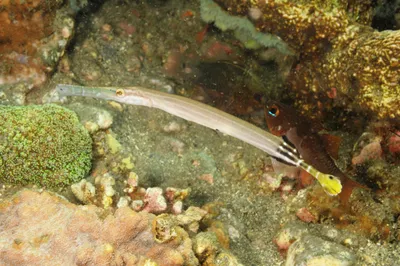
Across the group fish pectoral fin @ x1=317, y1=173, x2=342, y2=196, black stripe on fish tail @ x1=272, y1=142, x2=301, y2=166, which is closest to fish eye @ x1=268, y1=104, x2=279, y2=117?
black stripe on fish tail @ x1=272, y1=142, x2=301, y2=166

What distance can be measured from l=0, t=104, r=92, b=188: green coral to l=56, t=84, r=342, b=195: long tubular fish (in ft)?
1.43

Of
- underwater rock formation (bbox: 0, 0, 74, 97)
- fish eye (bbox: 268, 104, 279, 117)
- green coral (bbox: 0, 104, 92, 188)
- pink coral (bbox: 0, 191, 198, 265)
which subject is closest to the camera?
pink coral (bbox: 0, 191, 198, 265)

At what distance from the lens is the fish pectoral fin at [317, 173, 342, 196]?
3734 millimetres

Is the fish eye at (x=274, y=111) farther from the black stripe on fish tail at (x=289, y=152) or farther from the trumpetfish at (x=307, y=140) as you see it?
the black stripe on fish tail at (x=289, y=152)

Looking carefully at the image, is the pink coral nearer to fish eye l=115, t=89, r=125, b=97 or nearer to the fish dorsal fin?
fish eye l=115, t=89, r=125, b=97

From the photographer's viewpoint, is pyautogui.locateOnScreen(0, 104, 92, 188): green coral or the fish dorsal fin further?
the fish dorsal fin

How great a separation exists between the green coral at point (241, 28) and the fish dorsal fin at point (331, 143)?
1.52 m

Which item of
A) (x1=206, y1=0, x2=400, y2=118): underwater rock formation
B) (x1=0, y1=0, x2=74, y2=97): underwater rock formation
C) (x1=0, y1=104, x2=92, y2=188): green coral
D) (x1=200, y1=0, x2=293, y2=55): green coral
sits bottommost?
(x1=0, y1=104, x2=92, y2=188): green coral

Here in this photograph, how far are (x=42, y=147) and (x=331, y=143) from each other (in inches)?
135

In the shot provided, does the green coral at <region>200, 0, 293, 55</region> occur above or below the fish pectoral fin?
above

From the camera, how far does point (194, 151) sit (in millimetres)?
5605

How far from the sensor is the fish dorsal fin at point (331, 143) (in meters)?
4.46

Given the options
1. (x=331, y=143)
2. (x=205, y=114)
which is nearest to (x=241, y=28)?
(x=205, y=114)

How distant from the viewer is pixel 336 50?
439 cm
